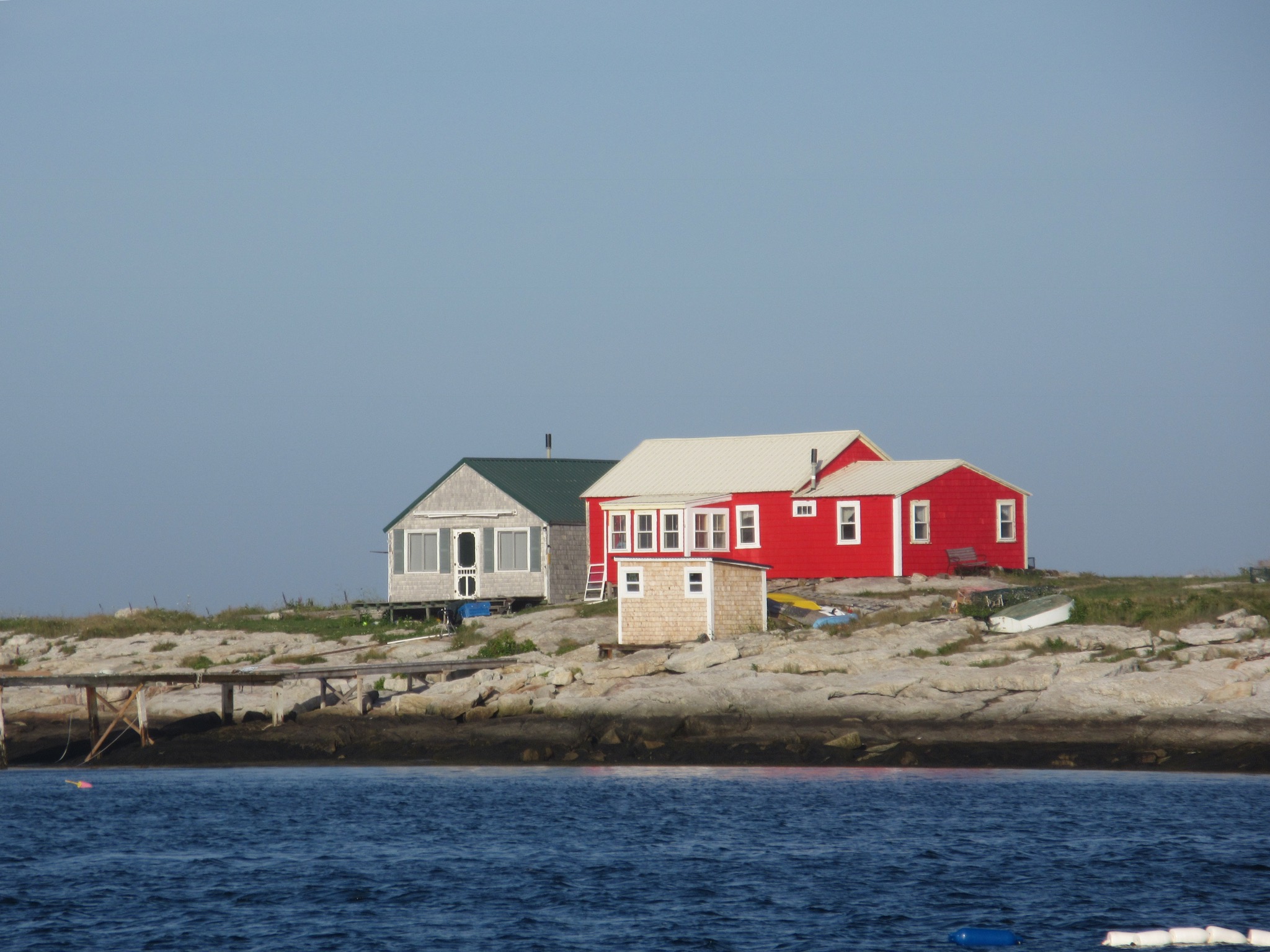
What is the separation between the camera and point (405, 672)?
135 ft

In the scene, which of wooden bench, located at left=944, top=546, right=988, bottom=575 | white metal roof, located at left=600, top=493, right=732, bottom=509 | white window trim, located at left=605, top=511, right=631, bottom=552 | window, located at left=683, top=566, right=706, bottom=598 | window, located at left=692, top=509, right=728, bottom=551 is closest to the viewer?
window, located at left=683, top=566, right=706, bottom=598

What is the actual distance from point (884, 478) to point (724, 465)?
6387 mm

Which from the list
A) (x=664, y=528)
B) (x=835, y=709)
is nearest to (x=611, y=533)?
(x=664, y=528)

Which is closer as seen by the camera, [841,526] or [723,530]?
[841,526]

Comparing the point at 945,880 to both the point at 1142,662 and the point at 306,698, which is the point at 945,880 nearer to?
the point at 1142,662

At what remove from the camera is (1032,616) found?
3981 centimetres

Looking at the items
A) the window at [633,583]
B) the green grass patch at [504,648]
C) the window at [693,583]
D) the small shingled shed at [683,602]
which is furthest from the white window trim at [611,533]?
the window at [693,583]

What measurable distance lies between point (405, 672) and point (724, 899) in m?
19.2

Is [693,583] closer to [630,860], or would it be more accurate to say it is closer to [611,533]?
[611,533]

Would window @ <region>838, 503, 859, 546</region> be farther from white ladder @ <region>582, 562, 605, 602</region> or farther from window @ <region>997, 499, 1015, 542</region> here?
white ladder @ <region>582, 562, 605, 602</region>

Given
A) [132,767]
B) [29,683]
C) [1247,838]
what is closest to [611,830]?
[1247,838]

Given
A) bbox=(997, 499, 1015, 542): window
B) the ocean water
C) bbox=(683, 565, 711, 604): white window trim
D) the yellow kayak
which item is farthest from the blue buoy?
bbox=(997, 499, 1015, 542): window

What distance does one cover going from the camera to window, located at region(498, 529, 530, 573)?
5428 centimetres

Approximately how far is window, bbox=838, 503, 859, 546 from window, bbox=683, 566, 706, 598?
9.18 metres
